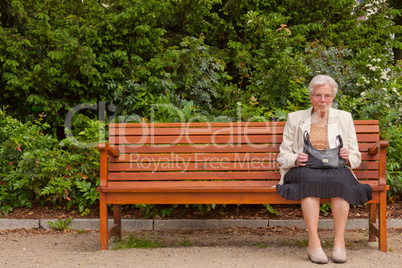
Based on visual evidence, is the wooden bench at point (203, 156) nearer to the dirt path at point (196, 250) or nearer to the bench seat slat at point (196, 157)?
the bench seat slat at point (196, 157)

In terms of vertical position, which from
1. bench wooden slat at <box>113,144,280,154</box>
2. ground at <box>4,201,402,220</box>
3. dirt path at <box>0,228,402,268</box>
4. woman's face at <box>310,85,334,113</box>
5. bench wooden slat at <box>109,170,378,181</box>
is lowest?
dirt path at <box>0,228,402,268</box>

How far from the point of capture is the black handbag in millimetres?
3818

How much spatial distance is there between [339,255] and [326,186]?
0.55 metres

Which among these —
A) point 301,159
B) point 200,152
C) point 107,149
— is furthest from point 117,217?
point 301,159

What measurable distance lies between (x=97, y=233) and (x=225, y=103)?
298 centimetres

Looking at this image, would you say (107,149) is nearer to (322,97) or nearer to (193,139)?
(193,139)

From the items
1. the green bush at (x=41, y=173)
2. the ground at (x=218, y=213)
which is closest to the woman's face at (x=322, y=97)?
the ground at (x=218, y=213)

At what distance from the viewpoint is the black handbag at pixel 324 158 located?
3818 millimetres

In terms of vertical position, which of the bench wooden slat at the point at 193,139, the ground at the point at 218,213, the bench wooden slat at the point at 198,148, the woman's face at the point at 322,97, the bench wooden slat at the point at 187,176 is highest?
the woman's face at the point at 322,97

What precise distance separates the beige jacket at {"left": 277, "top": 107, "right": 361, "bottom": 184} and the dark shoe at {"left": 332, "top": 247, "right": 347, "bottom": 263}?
732mm

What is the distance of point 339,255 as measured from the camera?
11.8 feet

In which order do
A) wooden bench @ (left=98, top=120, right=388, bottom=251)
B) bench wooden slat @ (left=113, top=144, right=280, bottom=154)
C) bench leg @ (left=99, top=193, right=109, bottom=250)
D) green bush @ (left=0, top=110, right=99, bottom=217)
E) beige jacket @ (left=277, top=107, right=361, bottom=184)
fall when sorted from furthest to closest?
green bush @ (left=0, top=110, right=99, bottom=217)
bench wooden slat @ (left=113, top=144, right=280, bottom=154)
wooden bench @ (left=98, top=120, right=388, bottom=251)
bench leg @ (left=99, top=193, right=109, bottom=250)
beige jacket @ (left=277, top=107, right=361, bottom=184)

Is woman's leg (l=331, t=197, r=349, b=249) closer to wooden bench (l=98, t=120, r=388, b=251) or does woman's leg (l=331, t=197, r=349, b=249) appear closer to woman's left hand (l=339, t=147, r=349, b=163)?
woman's left hand (l=339, t=147, r=349, b=163)

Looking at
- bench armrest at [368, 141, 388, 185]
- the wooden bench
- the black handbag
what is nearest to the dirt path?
the wooden bench
